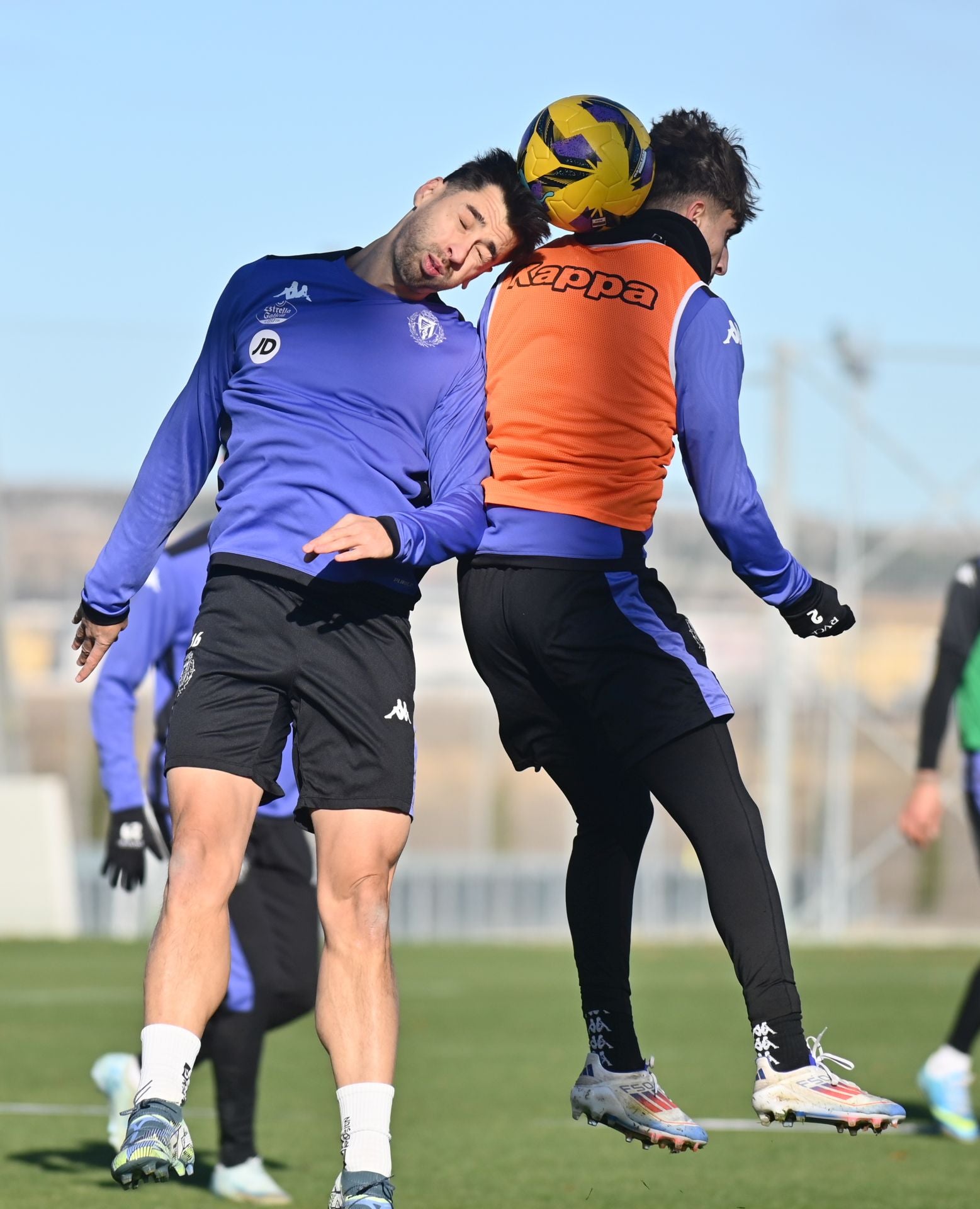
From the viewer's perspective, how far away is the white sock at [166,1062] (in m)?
4.02

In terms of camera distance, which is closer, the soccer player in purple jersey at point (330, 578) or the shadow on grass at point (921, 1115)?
the soccer player in purple jersey at point (330, 578)

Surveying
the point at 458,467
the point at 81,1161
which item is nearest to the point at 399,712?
the point at 458,467

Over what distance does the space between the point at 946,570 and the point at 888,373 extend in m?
2.15

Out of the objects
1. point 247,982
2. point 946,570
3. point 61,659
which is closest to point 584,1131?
point 247,982

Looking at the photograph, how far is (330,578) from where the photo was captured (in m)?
4.35

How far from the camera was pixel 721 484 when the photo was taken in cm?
435

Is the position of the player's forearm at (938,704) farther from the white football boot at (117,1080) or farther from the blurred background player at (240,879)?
the white football boot at (117,1080)

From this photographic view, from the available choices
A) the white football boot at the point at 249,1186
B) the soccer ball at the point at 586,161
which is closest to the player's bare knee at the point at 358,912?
the soccer ball at the point at 586,161

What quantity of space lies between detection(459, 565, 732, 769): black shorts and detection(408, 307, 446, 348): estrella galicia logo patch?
0.55 m

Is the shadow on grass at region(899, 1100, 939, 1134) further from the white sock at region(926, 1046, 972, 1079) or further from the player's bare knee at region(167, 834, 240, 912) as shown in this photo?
the player's bare knee at region(167, 834, 240, 912)

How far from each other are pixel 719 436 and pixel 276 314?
1097 millimetres

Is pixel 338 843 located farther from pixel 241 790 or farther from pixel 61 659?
pixel 61 659

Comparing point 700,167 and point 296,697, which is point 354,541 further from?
point 700,167

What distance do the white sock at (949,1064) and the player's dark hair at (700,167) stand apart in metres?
4.00
